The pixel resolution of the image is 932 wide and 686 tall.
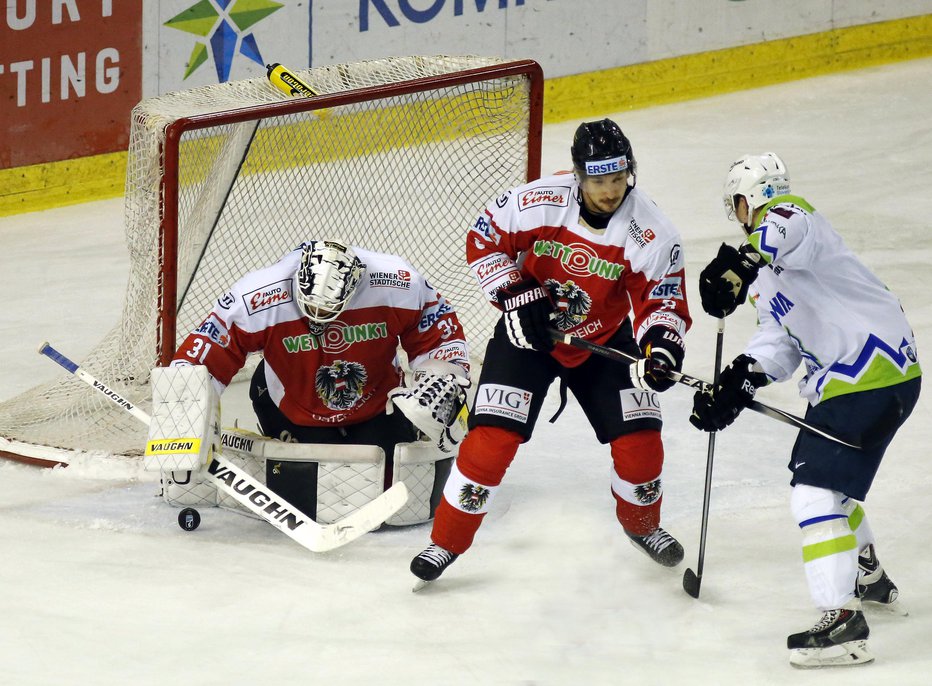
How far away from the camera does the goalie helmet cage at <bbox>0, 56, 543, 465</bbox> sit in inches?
179

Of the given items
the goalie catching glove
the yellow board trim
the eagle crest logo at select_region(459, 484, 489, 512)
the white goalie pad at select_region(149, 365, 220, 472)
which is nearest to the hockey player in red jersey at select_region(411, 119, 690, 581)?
the eagle crest logo at select_region(459, 484, 489, 512)

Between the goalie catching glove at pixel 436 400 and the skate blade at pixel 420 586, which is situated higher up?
the goalie catching glove at pixel 436 400

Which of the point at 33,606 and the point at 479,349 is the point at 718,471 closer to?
the point at 479,349

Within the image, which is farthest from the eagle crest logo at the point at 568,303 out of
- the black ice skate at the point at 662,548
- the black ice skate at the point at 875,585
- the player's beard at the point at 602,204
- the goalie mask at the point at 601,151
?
the black ice skate at the point at 875,585

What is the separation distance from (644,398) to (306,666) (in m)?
1.10

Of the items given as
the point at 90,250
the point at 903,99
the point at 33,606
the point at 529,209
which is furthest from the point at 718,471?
the point at 903,99

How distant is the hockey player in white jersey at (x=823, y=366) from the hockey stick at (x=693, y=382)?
20 millimetres

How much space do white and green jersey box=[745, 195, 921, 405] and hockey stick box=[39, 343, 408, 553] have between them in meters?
1.12

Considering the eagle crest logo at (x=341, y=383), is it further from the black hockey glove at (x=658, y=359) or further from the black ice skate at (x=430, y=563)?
the black hockey glove at (x=658, y=359)

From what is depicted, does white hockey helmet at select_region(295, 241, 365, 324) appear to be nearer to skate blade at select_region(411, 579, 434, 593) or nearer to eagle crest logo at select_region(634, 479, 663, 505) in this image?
skate blade at select_region(411, 579, 434, 593)

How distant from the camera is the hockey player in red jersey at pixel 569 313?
3.70 meters

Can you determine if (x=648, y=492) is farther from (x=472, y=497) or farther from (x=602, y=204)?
(x=602, y=204)

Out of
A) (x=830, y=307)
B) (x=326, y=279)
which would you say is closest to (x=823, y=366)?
(x=830, y=307)

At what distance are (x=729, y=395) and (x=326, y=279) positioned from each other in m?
1.10
